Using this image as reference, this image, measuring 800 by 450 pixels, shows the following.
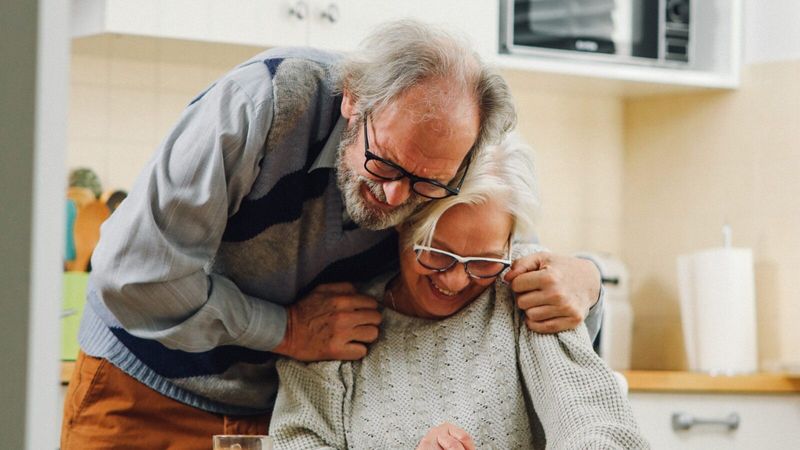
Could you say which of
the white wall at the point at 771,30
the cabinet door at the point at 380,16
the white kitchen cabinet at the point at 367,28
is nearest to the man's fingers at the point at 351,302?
the white kitchen cabinet at the point at 367,28

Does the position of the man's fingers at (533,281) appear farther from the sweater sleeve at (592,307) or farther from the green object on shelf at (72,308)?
the green object on shelf at (72,308)

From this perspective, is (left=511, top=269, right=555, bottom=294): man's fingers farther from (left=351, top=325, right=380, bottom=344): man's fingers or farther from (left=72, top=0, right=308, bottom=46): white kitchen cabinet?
(left=72, top=0, right=308, bottom=46): white kitchen cabinet

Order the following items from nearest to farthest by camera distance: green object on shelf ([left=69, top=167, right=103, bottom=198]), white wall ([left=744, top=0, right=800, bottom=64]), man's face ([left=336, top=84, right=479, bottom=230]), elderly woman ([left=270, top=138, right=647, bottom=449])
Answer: man's face ([left=336, top=84, right=479, bottom=230]) → elderly woman ([left=270, top=138, right=647, bottom=449]) → green object on shelf ([left=69, top=167, right=103, bottom=198]) → white wall ([left=744, top=0, right=800, bottom=64])

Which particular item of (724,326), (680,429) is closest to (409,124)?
(680,429)

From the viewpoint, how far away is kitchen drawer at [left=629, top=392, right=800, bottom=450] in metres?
2.57

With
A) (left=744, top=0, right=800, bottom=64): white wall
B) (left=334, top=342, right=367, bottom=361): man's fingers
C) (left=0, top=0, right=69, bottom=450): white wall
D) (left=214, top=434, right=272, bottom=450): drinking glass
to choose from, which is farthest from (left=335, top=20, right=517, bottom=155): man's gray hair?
(left=744, top=0, right=800, bottom=64): white wall

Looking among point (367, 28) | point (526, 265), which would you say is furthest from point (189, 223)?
point (367, 28)

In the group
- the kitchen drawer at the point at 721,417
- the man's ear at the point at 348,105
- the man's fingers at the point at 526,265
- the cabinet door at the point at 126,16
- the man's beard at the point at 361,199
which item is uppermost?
the cabinet door at the point at 126,16

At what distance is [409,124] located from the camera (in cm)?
127

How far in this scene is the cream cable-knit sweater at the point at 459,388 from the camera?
1.36m

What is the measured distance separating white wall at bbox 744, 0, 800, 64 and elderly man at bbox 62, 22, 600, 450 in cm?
164

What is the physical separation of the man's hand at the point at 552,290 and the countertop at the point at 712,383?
3.78 ft

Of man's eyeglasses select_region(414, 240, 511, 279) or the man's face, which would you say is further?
man's eyeglasses select_region(414, 240, 511, 279)

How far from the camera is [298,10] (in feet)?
8.45
